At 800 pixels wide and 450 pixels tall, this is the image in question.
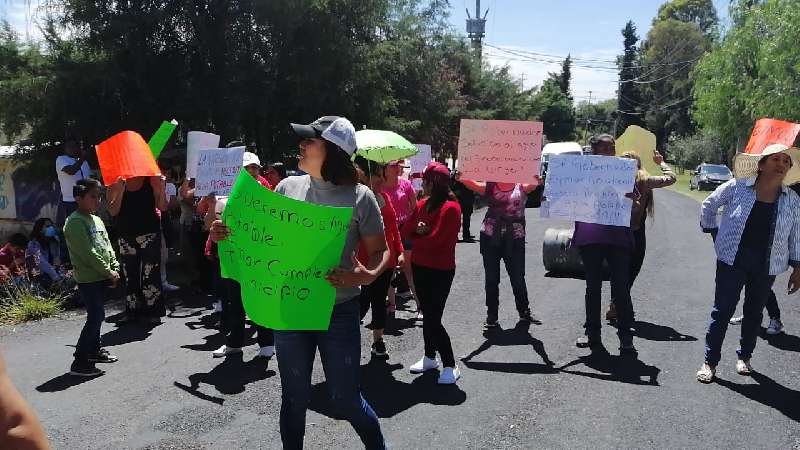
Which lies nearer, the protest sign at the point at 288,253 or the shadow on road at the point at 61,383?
the protest sign at the point at 288,253

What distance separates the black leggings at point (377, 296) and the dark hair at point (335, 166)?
257 centimetres

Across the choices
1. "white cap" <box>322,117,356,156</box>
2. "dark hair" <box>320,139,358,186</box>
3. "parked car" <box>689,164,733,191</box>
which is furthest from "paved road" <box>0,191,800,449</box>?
"parked car" <box>689,164,733,191</box>

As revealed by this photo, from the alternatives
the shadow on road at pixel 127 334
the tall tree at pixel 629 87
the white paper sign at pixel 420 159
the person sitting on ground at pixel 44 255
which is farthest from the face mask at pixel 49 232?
the tall tree at pixel 629 87

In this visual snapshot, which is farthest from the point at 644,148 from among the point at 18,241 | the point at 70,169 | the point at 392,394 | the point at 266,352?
the point at 18,241

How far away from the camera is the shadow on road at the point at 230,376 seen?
5.31 m

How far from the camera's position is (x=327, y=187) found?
3.35 m

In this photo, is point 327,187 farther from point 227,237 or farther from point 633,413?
point 633,413

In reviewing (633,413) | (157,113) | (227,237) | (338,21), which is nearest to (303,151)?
(227,237)

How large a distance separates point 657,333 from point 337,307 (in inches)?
189

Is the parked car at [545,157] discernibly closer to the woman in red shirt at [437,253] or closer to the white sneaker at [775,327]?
the white sneaker at [775,327]

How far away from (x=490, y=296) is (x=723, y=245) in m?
2.45

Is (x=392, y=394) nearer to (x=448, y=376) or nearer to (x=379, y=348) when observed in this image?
(x=448, y=376)

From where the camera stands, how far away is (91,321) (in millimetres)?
5680

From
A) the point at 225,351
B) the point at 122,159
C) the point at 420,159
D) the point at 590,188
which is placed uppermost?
the point at 122,159
